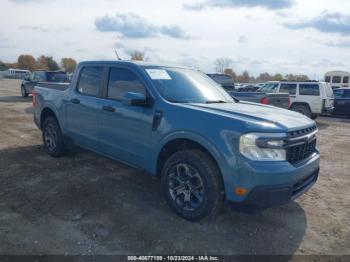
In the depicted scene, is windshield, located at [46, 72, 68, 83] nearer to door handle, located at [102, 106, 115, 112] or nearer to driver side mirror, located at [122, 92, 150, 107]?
door handle, located at [102, 106, 115, 112]

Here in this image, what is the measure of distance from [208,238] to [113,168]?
8.63 feet

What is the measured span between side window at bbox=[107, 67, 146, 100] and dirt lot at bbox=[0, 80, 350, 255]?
1.38m

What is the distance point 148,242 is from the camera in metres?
3.25

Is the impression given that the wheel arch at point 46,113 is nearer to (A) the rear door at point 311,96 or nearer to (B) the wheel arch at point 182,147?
(B) the wheel arch at point 182,147

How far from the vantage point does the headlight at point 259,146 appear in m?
3.15

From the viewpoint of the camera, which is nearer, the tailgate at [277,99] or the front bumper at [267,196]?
the front bumper at [267,196]

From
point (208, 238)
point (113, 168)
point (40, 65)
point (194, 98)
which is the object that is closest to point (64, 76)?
point (113, 168)

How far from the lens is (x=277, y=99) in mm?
10016

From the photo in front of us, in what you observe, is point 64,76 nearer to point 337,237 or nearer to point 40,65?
point 337,237

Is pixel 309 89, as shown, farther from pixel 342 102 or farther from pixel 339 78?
pixel 339 78

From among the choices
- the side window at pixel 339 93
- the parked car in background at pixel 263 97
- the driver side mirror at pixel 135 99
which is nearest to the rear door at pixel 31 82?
the parked car in background at pixel 263 97

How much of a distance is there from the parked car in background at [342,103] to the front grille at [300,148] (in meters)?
13.6

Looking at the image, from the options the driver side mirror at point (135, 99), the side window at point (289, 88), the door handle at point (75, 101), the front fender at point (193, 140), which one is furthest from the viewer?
the side window at point (289, 88)

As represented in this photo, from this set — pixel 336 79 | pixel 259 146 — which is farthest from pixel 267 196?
pixel 336 79
